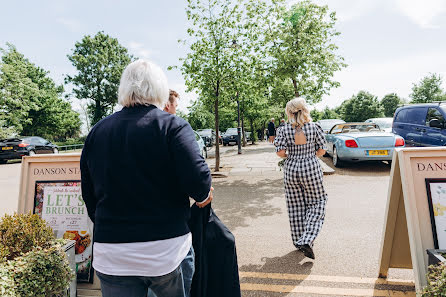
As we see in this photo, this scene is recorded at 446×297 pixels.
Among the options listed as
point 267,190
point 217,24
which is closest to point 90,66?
point 217,24

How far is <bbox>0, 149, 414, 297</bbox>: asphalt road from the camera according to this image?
2.87 m

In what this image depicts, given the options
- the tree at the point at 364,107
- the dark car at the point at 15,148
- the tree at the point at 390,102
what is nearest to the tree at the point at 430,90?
the tree at the point at 364,107

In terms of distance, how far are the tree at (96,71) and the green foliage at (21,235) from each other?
41.4 m

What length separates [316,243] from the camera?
12.9ft

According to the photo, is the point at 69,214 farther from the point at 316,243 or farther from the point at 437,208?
the point at 437,208

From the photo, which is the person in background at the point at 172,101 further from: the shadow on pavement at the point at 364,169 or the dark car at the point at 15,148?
the dark car at the point at 15,148

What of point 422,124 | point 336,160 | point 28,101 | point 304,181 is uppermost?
point 28,101

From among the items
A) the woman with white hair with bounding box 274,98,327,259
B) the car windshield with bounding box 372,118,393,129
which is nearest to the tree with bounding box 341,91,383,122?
the car windshield with bounding box 372,118,393,129

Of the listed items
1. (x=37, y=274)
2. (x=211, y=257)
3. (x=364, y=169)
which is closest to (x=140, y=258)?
(x=211, y=257)

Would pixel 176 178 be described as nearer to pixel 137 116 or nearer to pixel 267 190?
pixel 137 116

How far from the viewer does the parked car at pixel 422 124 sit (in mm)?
8066

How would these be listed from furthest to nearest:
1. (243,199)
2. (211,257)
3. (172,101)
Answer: (243,199)
(172,101)
(211,257)

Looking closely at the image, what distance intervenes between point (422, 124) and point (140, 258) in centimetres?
1026

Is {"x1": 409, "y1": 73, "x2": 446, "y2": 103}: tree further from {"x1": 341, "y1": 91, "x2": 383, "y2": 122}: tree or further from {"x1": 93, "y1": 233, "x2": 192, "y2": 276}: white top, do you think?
{"x1": 93, "y1": 233, "x2": 192, "y2": 276}: white top
